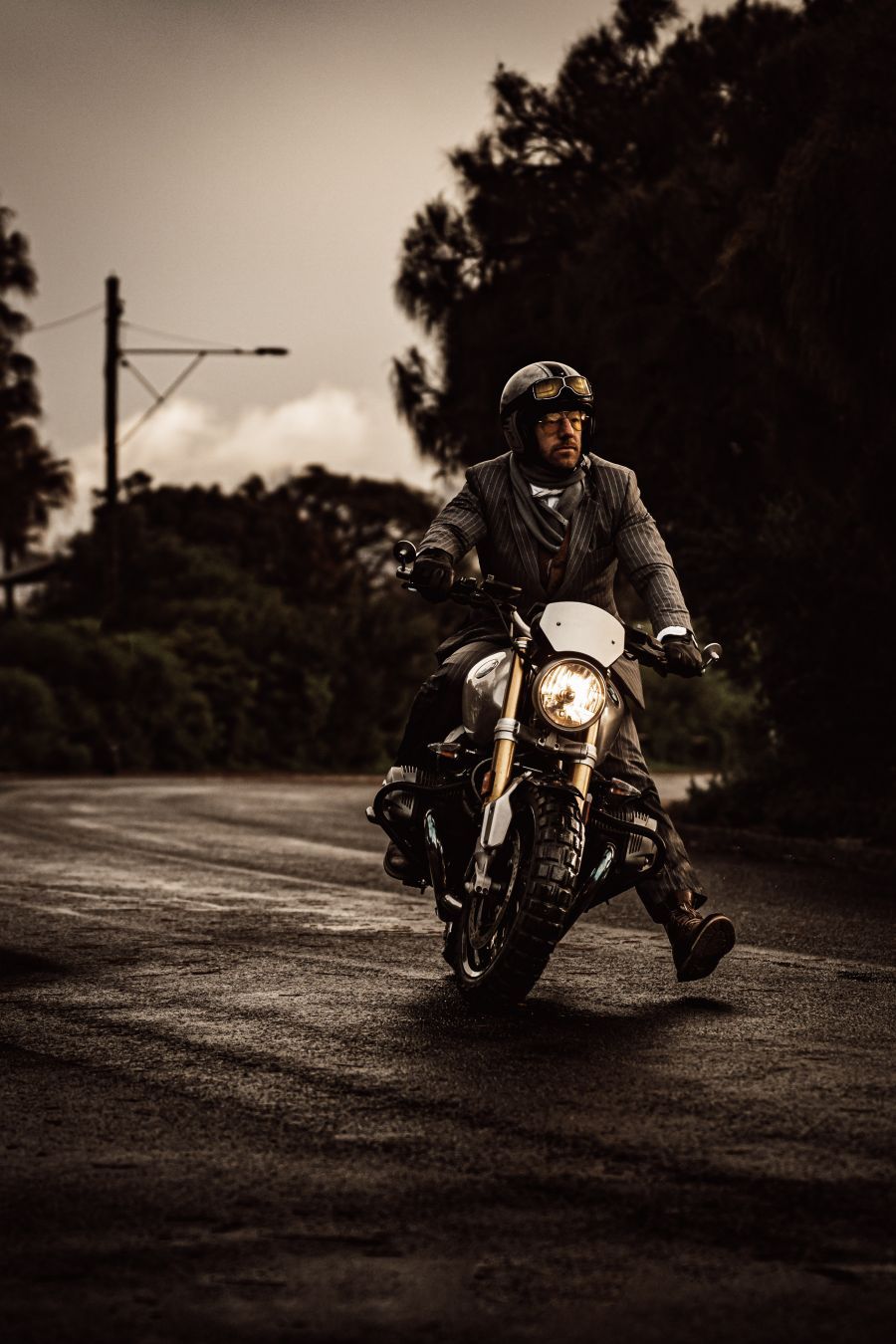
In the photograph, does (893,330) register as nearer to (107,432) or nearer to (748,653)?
(748,653)

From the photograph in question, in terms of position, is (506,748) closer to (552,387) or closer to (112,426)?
(552,387)

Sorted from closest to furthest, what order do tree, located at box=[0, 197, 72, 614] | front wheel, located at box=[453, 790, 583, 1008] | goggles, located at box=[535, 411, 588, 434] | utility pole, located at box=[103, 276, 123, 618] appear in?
front wheel, located at box=[453, 790, 583, 1008] → goggles, located at box=[535, 411, 588, 434] → utility pole, located at box=[103, 276, 123, 618] → tree, located at box=[0, 197, 72, 614]

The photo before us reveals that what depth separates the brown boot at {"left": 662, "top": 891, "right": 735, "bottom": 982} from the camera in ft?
23.4

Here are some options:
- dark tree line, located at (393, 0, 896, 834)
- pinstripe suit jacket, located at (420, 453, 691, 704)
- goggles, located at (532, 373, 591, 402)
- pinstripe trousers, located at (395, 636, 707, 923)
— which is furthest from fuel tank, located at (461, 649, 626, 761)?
dark tree line, located at (393, 0, 896, 834)

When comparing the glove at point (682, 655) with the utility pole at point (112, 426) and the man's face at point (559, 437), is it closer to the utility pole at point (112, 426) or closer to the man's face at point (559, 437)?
the man's face at point (559, 437)

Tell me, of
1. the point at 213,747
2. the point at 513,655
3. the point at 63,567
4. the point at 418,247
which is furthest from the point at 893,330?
the point at 63,567

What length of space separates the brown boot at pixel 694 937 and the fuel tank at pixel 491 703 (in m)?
0.67

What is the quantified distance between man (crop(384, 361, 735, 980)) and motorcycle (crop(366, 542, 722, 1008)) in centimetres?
Answer: 12

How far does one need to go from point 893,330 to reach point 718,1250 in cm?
1022

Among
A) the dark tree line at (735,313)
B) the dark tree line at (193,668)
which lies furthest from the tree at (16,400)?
the dark tree line at (735,313)

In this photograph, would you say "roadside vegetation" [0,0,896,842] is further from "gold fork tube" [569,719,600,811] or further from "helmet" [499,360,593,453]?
"gold fork tube" [569,719,600,811]

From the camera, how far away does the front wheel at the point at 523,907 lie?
6.31 meters

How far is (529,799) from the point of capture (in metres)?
6.57

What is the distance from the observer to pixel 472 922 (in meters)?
6.81
